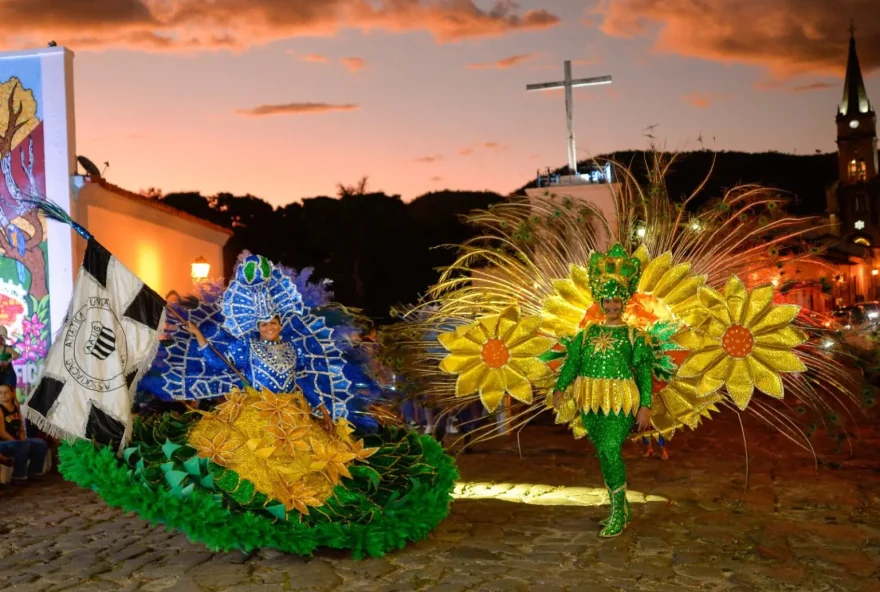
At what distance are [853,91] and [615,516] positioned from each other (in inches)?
3538

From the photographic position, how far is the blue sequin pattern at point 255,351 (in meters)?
6.63

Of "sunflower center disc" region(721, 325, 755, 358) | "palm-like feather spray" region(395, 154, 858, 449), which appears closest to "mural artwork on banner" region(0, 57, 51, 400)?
"palm-like feather spray" region(395, 154, 858, 449)

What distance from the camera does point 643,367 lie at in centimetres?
682

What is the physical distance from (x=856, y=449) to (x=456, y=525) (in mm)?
5516

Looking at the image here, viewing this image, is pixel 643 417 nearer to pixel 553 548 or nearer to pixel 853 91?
pixel 553 548

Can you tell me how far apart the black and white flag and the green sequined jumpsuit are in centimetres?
279

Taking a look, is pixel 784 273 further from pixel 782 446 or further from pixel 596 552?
pixel 782 446

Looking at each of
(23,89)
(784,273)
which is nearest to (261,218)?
(23,89)

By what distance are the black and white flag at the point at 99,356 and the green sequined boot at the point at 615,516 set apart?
3209 mm

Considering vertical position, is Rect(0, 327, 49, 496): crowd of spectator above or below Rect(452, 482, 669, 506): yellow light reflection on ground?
above

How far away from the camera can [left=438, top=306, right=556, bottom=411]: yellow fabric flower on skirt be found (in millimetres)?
7305

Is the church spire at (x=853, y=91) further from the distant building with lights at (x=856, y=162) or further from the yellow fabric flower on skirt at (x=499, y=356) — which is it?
the yellow fabric flower on skirt at (x=499, y=356)

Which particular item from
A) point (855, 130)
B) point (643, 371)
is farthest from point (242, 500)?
point (855, 130)

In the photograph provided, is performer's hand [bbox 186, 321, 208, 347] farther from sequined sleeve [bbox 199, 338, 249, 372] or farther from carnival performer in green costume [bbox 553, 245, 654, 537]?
carnival performer in green costume [bbox 553, 245, 654, 537]
